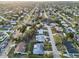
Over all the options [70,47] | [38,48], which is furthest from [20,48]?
[70,47]

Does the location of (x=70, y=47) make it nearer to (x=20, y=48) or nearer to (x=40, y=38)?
(x=40, y=38)

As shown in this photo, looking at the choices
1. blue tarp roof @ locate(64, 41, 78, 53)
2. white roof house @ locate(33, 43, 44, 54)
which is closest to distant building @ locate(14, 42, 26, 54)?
white roof house @ locate(33, 43, 44, 54)

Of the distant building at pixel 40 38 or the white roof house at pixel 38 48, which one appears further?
the distant building at pixel 40 38

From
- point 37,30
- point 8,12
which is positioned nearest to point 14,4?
point 8,12

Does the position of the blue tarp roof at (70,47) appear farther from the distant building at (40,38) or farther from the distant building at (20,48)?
the distant building at (20,48)

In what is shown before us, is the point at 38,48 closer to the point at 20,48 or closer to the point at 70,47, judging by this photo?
the point at 20,48

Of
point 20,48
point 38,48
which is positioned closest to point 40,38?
point 38,48

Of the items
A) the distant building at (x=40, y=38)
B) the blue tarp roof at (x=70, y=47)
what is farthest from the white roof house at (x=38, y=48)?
the blue tarp roof at (x=70, y=47)

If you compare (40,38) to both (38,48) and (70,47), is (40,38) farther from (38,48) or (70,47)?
(70,47)

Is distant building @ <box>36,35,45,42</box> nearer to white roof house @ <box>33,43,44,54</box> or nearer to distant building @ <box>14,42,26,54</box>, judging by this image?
white roof house @ <box>33,43,44,54</box>

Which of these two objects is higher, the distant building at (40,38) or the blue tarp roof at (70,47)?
the distant building at (40,38)

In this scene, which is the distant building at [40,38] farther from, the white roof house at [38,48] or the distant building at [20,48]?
the distant building at [20,48]

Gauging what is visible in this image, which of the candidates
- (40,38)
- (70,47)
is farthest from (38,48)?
(70,47)
